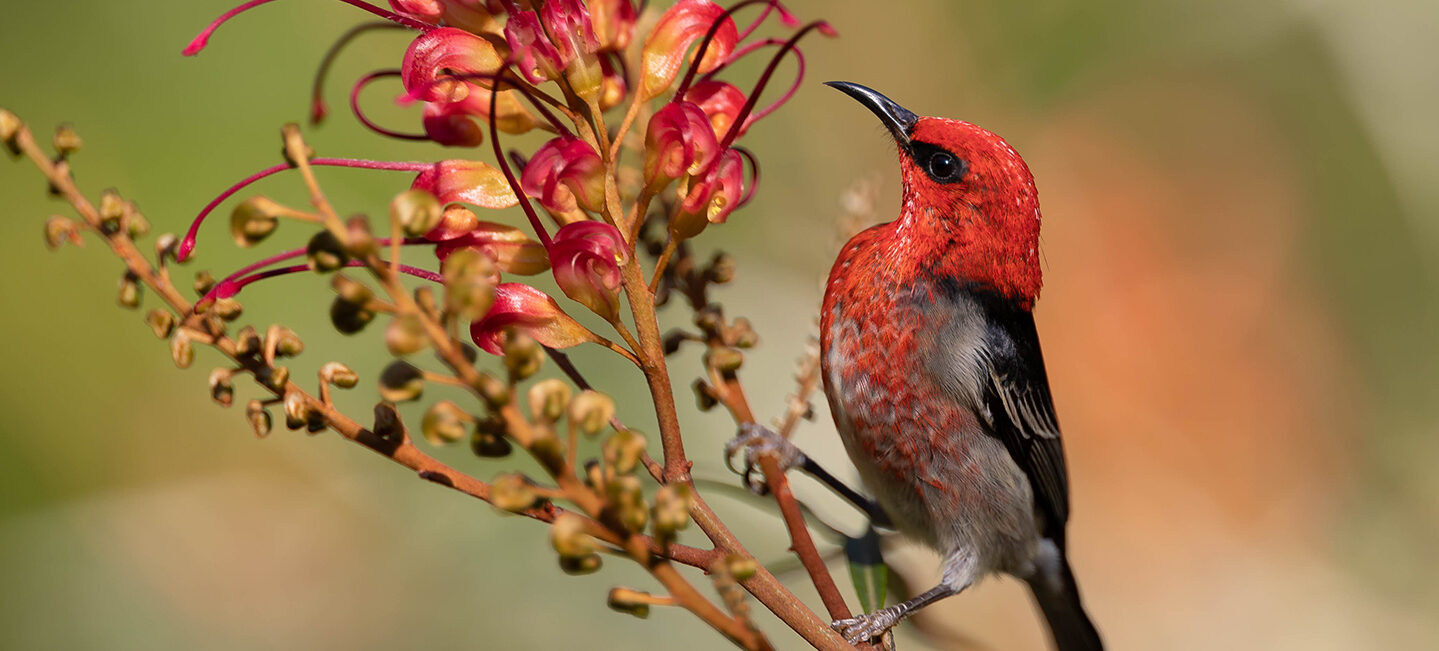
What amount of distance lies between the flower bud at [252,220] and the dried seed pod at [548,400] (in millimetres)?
219

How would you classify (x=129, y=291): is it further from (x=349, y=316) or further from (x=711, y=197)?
(x=711, y=197)

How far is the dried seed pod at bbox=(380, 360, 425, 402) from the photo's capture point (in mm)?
703

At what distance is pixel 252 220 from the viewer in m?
0.72

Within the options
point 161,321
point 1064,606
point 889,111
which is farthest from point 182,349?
point 1064,606

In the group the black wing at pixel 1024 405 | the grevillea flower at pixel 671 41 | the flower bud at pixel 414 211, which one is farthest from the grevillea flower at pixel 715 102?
the black wing at pixel 1024 405

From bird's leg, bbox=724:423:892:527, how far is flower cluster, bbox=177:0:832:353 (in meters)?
0.32

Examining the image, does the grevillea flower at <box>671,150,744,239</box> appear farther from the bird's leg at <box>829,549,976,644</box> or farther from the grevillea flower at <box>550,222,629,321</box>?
the bird's leg at <box>829,549,976,644</box>

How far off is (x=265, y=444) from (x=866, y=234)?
59.1 inches

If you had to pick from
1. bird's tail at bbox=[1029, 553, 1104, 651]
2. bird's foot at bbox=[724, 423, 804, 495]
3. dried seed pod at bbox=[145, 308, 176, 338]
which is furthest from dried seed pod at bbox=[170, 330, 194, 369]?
bird's tail at bbox=[1029, 553, 1104, 651]

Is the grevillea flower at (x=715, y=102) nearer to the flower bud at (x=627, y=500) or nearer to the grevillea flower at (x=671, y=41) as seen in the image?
the grevillea flower at (x=671, y=41)

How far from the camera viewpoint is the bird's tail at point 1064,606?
6.29ft

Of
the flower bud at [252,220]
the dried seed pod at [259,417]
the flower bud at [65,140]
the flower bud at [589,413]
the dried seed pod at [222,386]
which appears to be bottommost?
the dried seed pod at [259,417]

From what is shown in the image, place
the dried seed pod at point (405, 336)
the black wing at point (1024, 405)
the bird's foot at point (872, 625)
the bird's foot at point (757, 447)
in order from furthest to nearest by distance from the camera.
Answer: the black wing at point (1024, 405), the bird's foot at point (757, 447), the bird's foot at point (872, 625), the dried seed pod at point (405, 336)

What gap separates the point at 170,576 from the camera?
2.22 meters
